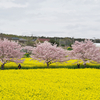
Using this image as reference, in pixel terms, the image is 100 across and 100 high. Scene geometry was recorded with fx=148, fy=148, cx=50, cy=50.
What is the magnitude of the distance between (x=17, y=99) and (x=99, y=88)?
5.14 metres

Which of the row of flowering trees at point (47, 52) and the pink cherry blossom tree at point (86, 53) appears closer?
the row of flowering trees at point (47, 52)

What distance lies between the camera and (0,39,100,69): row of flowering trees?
23.1 meters

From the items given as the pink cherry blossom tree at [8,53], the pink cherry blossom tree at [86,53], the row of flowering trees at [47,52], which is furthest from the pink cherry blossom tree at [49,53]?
the pink cherry blossom tree at [8,53]

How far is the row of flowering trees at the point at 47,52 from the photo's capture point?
23.1m

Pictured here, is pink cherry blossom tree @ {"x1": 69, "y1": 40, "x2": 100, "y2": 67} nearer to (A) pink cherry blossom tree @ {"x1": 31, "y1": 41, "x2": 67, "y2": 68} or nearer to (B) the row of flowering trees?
(B) the row of flowering trees

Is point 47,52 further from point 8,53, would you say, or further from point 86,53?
point 86,53

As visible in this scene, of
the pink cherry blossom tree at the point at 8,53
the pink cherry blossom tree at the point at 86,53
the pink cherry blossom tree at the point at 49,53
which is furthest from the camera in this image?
the pink cherry blossom tree at the point at 86,53

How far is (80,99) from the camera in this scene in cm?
709

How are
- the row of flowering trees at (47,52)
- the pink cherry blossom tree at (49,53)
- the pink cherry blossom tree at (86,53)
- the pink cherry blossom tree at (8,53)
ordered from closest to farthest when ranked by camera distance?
1. the pink cherry blossom tree at (8,53)
2. the row of flowering trees at (47,52)
3. the pink cherry blossom tree at (49,53)
4. the pink cherry blossom tree at (86,53)

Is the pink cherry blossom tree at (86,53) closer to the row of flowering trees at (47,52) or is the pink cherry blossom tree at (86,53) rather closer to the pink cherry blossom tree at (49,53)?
the row of flowering trees at (47,52)

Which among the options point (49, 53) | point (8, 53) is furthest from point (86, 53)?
point (8, 53)

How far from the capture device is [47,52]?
79.0 ft

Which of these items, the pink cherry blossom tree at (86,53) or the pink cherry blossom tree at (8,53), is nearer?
the pink cherry blossom tree at (8,53)

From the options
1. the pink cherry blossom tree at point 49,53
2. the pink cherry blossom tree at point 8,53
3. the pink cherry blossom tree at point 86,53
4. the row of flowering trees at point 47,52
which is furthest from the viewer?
the pink cherry blossom tree at point 86,53
